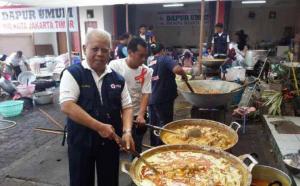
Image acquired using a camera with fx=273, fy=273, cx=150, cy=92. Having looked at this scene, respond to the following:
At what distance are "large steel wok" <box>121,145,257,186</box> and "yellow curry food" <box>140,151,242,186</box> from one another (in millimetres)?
20

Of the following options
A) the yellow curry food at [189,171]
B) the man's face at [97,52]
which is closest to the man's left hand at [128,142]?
the yellow curry food at [189,171]

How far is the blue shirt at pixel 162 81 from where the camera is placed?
393 centimetres

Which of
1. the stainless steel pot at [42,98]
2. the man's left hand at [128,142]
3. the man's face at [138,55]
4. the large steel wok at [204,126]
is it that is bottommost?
the stainless steel pot at [42,98]

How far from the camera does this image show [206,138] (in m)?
2.99

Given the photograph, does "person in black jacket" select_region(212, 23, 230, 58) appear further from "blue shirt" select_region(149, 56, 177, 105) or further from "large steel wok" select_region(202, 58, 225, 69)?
"blue shirt" select_region(149, 56, 177, 105)

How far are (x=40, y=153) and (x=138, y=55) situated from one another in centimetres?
295

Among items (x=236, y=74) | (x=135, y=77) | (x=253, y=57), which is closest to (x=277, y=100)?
(x=236, y=74)

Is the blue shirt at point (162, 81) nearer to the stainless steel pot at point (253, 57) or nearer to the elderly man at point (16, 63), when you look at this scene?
Result: the stainless steel pot at point (253, 57)

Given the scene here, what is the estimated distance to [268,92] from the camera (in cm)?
582

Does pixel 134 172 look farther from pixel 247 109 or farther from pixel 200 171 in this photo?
pixel 247 109

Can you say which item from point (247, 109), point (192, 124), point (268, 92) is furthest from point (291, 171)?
point (268, 92)

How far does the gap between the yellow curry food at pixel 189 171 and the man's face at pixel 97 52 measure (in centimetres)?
91

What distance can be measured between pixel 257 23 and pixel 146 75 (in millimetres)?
14787

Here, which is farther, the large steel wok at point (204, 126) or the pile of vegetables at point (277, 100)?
the pile of vegetables at point (277, 100)
